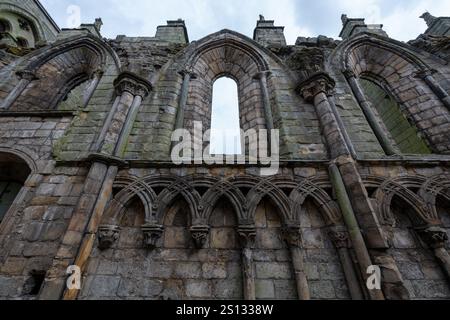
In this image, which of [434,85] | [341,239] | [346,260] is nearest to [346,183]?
[341,239]

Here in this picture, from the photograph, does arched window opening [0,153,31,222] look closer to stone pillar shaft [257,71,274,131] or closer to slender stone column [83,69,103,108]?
slender stone column [83,69,103,108]

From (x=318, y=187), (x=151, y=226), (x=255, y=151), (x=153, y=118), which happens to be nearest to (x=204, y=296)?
(x=151, y=226)

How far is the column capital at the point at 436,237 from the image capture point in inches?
121

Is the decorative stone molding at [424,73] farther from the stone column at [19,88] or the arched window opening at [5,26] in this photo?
the arched window opening at [5,26]

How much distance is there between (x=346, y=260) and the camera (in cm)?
289

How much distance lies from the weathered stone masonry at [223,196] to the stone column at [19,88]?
5 centimetres

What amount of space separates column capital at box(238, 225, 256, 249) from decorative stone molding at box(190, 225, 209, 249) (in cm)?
49

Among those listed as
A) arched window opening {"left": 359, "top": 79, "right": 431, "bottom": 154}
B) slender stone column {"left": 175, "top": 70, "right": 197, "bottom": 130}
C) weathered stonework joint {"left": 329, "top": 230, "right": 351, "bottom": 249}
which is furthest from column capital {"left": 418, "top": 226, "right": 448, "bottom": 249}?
slender stone column {"left": 175, "top": 70, "right": 197, "bottom": 130}

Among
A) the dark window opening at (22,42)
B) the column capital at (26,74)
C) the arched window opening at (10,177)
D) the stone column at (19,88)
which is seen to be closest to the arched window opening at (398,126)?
the arched window opening at (10,177)

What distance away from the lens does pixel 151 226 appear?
3104mm

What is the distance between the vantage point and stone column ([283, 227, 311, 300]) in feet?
8.91

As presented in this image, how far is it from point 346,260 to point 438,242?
4.66 feet

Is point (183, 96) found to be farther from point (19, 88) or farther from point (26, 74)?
point (26, 74)
